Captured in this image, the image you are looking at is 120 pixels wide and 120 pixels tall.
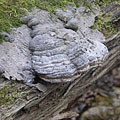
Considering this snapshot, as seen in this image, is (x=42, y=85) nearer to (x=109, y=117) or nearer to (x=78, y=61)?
(x=78, y=61)

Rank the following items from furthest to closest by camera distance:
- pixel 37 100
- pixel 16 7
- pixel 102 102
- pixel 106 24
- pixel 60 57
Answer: pixel 102 102
pixel 106 24
pixel 16 7
pixel 37 100
pixel 60 57

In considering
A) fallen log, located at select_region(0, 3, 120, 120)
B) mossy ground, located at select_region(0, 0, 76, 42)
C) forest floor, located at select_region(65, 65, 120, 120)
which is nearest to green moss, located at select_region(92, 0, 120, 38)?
fallen log, located at select_region(0, 3, 120, 120)

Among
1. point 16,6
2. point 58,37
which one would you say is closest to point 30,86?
point 58,37

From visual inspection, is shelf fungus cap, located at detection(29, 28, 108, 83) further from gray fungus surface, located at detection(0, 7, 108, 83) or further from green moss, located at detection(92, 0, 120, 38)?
green moss, located at detection(92, 0, 120, 38)

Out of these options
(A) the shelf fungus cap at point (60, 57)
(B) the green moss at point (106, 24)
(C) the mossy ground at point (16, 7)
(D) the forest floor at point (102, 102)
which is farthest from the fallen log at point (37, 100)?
(D) the forest floor at point (102, 102)

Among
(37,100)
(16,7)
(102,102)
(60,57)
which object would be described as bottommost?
(102,102)

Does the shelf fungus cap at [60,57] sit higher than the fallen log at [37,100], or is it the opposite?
the shelf fungus cap at [60,57]

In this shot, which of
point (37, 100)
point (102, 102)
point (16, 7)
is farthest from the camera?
point (102, 102)

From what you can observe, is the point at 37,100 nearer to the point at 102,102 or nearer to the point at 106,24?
the point at 106,24

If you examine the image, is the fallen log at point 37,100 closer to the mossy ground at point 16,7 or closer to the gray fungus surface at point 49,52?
the gray fungus surface at point 49,52

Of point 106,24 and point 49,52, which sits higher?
point 106,24

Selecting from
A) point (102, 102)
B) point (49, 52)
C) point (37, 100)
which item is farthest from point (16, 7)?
point (102, 102)
